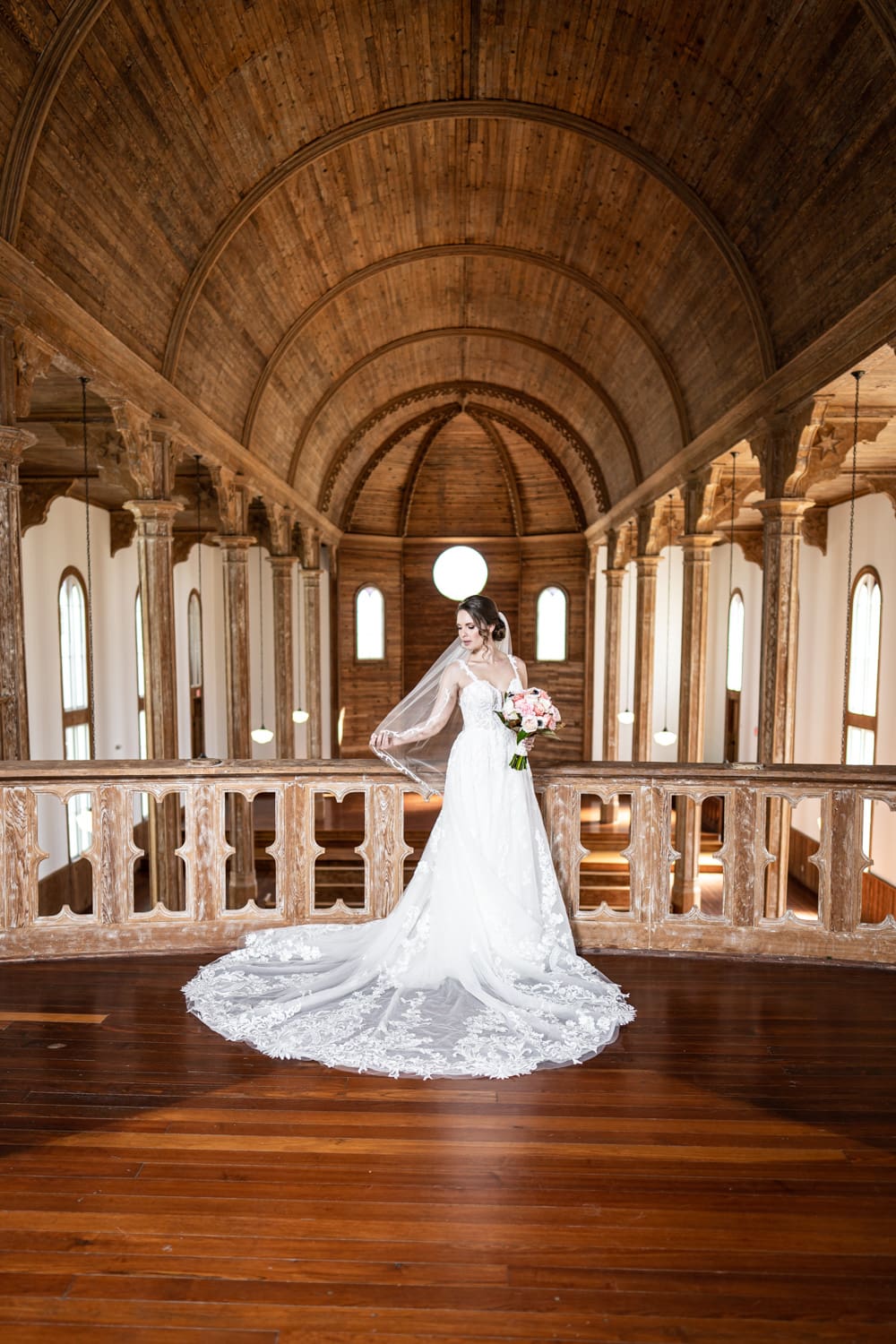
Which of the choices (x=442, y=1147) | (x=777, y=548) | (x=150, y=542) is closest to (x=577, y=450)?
(x=777, y=548)

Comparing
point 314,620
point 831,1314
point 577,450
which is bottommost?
point 831,1314

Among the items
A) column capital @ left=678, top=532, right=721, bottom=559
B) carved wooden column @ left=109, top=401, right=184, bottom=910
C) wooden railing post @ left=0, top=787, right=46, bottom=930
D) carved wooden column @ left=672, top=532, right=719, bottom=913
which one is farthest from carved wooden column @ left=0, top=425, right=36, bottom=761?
column capital @ left=678, top=532, right=721, bottom=559

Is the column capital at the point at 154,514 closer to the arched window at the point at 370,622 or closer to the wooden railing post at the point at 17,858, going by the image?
the wooden railing post at the point at 17,858

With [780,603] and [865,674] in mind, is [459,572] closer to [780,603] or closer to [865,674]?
[865,674]

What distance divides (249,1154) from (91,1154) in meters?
0.58

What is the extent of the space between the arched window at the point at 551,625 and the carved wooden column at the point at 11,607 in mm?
18616

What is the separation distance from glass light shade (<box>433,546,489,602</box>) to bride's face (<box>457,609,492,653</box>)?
64.3 ft

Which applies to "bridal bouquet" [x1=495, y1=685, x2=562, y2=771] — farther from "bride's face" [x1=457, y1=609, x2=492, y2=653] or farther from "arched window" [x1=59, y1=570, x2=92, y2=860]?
"arched window" [x1=59, y1=570, x2=92, y2=860]

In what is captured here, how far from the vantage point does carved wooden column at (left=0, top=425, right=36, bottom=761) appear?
253 inches

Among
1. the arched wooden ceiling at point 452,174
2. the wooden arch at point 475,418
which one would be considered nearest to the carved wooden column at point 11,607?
the arched wooden ceiling at point 452,174

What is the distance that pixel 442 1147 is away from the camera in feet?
11.2

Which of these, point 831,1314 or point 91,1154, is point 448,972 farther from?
point 831,1314

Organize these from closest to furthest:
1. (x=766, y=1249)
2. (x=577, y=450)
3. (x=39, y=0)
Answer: (x=766, y=1249), (x=39, y=0), (x=577, y=450)

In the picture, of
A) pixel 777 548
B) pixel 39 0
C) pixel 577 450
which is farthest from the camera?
pixel 577 450
